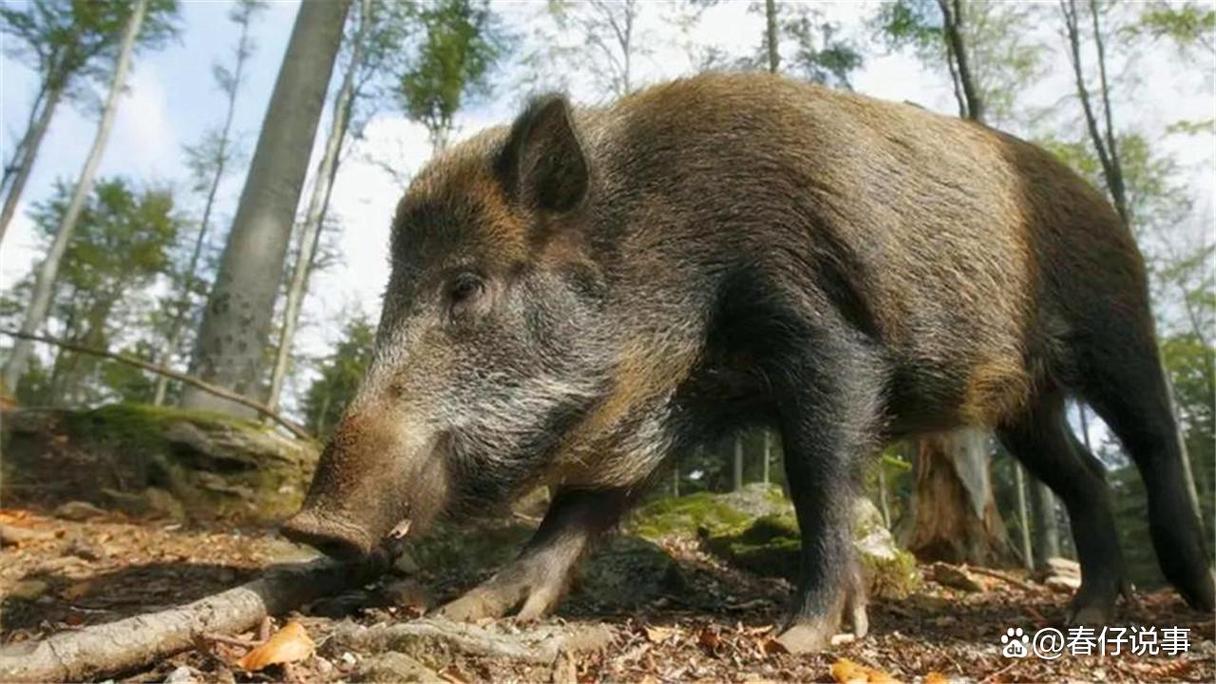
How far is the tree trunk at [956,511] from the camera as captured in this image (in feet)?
25.1

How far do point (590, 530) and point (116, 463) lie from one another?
3.84m

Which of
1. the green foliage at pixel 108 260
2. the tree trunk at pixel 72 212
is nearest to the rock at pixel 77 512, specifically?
the tree trunk at pixel 72 212

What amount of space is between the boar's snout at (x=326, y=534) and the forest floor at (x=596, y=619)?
0.29m

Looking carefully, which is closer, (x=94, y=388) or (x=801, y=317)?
(x=801, y=317)

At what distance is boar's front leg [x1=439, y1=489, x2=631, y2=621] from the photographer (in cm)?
373

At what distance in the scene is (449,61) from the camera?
14.0 metres

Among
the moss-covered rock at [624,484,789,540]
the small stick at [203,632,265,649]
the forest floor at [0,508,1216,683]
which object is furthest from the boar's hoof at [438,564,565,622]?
the moss-covered rock at [624,484,789,540]

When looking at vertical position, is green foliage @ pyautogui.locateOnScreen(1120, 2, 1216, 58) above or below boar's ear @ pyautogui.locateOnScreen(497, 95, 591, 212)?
above

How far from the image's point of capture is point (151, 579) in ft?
14.3

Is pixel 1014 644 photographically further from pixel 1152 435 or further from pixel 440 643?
pixel 440 643

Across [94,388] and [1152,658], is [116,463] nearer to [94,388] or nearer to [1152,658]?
[1152,658]

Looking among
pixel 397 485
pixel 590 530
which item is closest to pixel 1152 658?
pixel 590 530

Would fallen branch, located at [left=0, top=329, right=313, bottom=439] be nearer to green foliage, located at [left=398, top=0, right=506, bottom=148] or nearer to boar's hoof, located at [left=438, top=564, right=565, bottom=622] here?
boar's hoof, located at [left=438, top=564, right=565, bottom=622]

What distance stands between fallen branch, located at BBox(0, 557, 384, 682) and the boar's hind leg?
142 inches
